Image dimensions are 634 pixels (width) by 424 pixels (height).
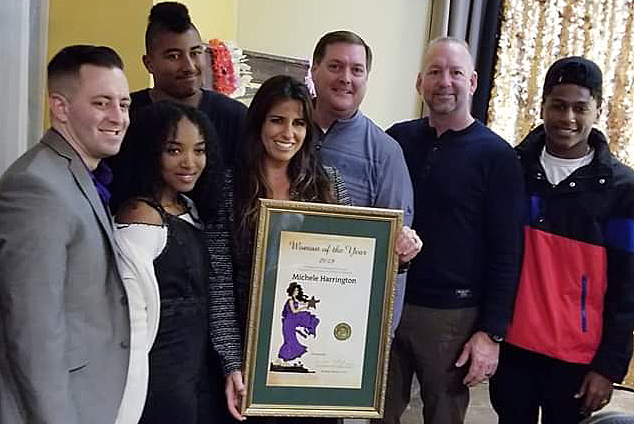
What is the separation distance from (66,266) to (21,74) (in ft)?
2.35

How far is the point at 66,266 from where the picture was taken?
126cm

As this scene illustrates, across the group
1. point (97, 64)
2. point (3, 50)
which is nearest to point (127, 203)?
point (97, 64)

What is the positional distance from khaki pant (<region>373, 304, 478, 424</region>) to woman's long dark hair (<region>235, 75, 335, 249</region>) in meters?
0.57

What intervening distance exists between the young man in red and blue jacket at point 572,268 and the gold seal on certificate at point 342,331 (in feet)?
2.02

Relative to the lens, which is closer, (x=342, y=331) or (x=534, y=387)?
(x=342, y=331)

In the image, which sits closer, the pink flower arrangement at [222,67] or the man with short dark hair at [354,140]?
the man with short dark hair at [354,140]

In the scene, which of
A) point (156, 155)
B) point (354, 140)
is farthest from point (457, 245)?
point (156, 155)

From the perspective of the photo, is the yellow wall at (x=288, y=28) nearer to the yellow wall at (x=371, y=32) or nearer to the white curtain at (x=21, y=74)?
the yellow wall at (x=371, y=32)

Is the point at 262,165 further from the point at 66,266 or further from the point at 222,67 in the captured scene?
Result: the point at 222,67

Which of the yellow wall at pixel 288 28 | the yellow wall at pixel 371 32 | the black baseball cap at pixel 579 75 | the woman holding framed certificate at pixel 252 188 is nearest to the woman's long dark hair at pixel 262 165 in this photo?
the woman holding framed certificate at pixel 252 188

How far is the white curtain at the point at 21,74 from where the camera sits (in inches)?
66.8

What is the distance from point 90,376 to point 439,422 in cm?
118

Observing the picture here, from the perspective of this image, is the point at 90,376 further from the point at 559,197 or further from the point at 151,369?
the point at 559,197

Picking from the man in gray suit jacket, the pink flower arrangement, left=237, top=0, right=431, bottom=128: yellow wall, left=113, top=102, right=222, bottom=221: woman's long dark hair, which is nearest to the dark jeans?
left=113, top=102, right=222, bottom=221: woman's long dark hair
